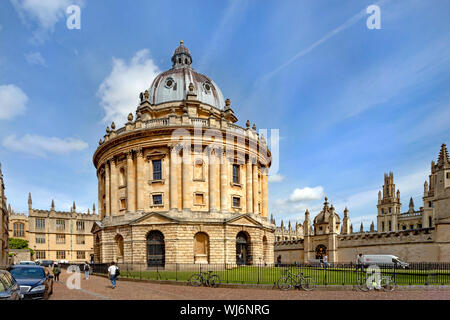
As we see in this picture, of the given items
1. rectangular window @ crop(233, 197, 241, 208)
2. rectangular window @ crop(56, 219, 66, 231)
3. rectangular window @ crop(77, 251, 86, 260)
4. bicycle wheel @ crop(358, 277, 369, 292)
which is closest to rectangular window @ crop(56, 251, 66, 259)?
rectangular window @ crop(77, 251, 86, 260)

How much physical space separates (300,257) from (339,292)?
106 ft

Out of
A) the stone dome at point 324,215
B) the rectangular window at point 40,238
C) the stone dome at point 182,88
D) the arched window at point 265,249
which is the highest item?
the stone dome at point 182,88

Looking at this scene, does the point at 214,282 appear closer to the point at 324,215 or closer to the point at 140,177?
the point at 140,177

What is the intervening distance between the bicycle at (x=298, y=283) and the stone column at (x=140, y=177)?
68.7ft

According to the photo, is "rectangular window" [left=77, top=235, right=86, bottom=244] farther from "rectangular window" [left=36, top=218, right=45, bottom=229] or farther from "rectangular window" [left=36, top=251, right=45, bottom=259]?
"rectangular window" [left=36, top=218, right=45, bottom=229]

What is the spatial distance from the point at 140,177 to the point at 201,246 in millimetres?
9987

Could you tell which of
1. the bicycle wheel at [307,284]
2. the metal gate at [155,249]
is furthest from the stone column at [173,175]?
the bicycle wheel at [307,284]

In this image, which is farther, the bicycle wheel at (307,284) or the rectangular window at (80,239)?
the rectangular window at (80,239)

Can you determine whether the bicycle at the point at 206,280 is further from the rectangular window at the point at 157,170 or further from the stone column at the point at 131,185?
the rectangular window at the point at 157,170

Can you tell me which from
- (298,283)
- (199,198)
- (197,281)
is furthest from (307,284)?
(199,198)

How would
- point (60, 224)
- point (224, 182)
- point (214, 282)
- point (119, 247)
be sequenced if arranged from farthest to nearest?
point (60, 224)
point (119, 247)
point (224, 182)
point (214, 282)

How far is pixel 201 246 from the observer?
33.1 m

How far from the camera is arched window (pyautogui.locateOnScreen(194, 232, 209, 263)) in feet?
107

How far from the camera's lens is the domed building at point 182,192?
32.6m
